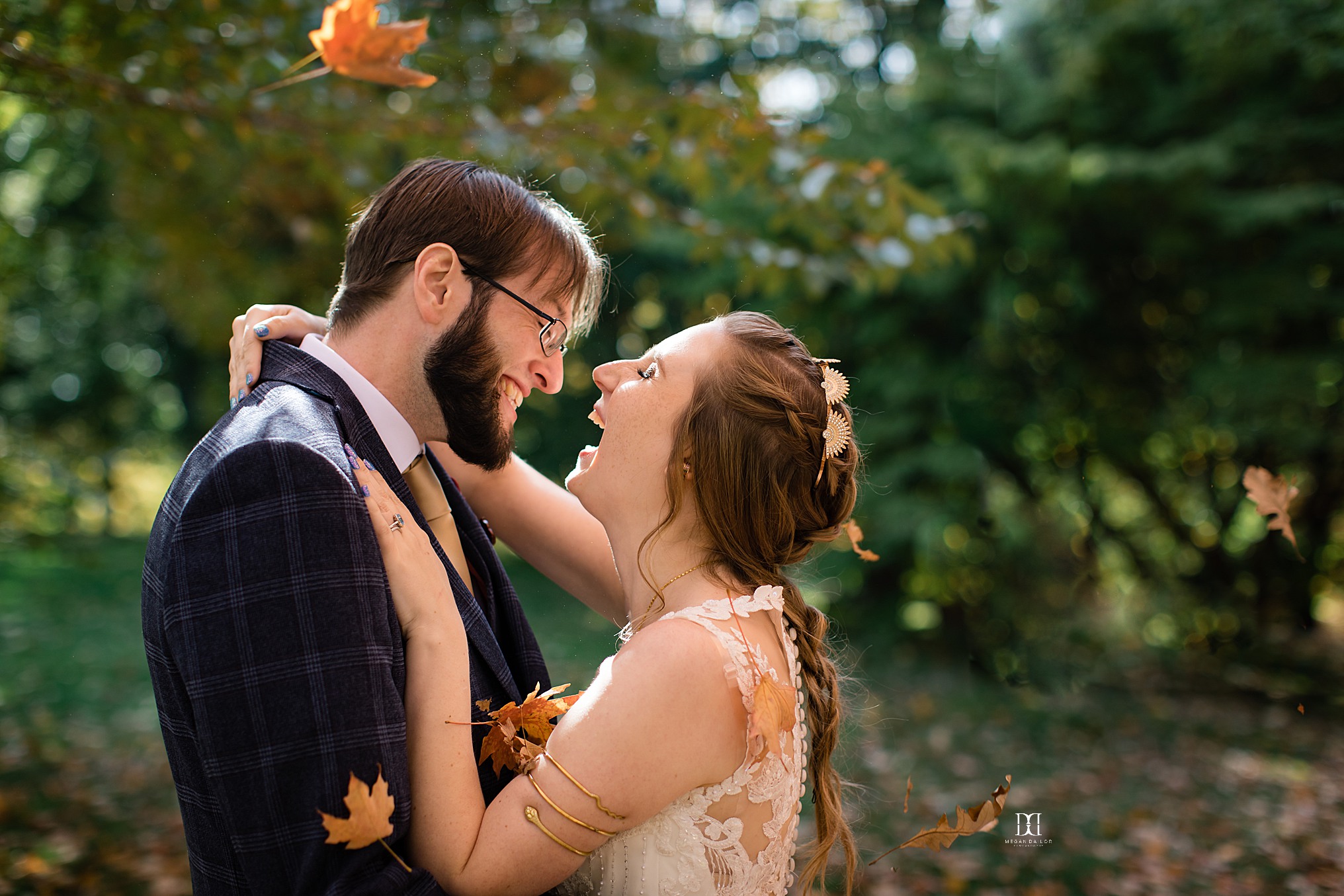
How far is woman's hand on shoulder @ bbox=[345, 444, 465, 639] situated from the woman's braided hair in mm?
463

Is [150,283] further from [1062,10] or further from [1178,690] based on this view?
[1178,690]

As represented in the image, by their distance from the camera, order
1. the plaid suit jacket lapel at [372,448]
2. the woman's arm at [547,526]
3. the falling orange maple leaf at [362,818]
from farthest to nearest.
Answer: the woman's arm at [547,526], the plaid suit jacket lapel at [372,448], the falling orange maple leaf at [362,818]

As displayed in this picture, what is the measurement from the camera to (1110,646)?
762cm

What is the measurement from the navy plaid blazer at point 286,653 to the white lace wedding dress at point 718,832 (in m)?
0.39

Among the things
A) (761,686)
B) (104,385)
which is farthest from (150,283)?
(761,686)

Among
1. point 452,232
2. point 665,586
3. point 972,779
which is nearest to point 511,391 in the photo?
point 452,232

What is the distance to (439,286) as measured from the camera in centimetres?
190

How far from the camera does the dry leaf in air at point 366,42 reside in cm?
202

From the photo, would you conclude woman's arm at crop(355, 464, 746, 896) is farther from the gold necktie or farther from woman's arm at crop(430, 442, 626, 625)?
woman's arm at crop(430, 442, 626, 625)

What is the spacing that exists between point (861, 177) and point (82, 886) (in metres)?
4.39

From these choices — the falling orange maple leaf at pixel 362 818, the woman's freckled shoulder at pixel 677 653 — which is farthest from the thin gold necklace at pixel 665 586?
the falling orange maple leaf at pixel 362 818

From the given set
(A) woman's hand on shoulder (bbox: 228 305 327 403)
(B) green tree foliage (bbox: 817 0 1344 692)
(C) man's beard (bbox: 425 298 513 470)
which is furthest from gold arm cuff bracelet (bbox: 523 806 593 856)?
(B) green tree foliage (bbox: 817 0 1344 692)

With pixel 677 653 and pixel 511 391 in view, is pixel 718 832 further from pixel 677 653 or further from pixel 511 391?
pixel 511 391

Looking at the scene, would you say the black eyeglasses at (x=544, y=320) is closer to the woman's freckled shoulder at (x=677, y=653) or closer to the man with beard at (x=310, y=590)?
the man with beard at (x=310, y=590)
